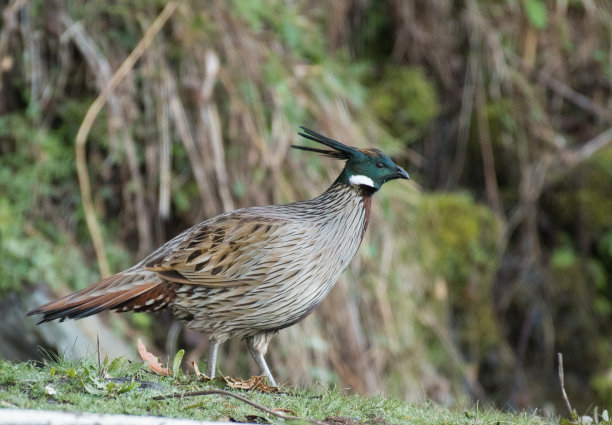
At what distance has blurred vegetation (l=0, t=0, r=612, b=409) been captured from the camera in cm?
759

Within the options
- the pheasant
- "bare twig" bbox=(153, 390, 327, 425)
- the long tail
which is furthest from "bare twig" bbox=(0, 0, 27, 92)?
"bare twig" bbox=(153, 390, 327, 425)

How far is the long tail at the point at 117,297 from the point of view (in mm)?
4676

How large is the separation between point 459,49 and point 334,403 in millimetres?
6867

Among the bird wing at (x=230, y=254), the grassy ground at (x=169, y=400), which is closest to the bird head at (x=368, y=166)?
the bird wing at (x=230, y=254)

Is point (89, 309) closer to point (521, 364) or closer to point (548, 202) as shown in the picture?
point (521, 364)

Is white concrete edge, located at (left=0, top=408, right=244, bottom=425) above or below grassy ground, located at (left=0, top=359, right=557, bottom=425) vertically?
above

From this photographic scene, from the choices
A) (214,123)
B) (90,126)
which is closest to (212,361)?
(214,123)

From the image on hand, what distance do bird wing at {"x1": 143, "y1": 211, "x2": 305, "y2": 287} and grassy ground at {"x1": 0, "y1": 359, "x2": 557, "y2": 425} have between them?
0.69 metres

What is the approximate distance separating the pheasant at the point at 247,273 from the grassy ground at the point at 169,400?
0.55m

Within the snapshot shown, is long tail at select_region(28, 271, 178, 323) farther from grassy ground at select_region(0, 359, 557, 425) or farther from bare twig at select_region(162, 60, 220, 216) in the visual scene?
bare twig at select_region(162, 60, 220, 216)

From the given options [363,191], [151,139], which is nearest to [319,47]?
[151,139]

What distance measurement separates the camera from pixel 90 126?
756cm

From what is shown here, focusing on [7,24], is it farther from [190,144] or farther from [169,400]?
[169,400]

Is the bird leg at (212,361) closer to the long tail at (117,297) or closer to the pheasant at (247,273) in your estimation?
the pheasant at (247,273)
